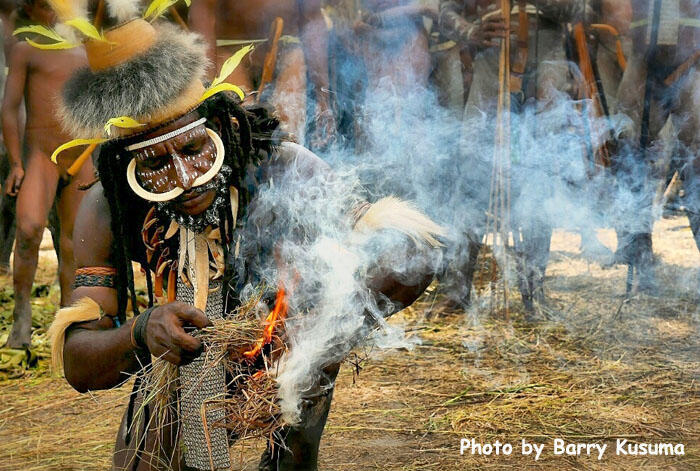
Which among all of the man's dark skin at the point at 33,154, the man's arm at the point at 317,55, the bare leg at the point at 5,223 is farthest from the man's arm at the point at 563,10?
the bare leg at the point at 5,223

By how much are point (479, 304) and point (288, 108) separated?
84.0 inches

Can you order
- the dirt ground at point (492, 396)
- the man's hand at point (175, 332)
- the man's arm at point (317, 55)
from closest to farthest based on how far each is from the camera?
1. the man's hand at point (175, 332)
2. the dirt ground at point (492, 396)
3. the man's arm at point (317, 55)

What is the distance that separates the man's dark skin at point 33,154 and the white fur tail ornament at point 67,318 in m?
2.80

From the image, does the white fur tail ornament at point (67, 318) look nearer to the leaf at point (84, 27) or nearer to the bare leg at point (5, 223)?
the leaf at point (84, 27)

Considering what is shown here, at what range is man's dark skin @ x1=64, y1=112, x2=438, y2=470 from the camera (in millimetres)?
2404

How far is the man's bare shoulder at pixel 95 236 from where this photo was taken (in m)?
2.80

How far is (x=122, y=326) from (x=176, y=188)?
1.72 feet

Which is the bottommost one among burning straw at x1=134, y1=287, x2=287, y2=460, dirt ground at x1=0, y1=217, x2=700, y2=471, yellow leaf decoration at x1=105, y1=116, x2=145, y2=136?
dirt ground at x1=0, y1=217, x2=700, y2=471

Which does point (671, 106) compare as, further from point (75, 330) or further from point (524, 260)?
point (75, 330)

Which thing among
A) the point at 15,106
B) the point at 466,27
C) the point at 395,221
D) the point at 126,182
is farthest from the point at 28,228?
the point at 466,27

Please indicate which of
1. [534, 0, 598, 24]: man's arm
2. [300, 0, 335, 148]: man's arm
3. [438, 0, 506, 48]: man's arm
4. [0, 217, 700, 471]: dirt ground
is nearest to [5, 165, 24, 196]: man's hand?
[0, 217, 700, 471]: dirt ground

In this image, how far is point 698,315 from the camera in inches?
207

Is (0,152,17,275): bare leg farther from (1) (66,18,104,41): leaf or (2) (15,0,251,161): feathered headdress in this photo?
(1) (66,18,104,41): leaf

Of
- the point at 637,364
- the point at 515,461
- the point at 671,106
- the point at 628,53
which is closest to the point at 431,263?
the point at 515,461
